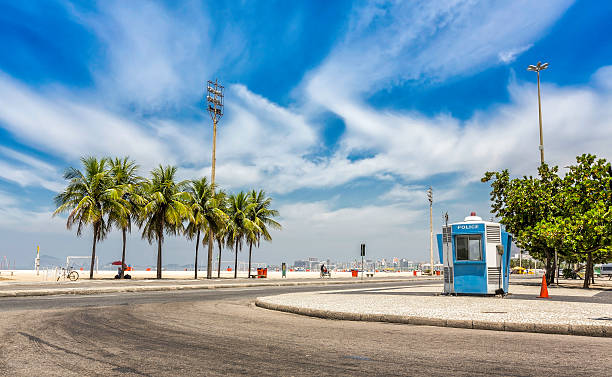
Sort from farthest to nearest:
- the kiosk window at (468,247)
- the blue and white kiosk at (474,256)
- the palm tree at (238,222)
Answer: the palm tree at (238,222) → the kiosk window at (468,247) → the blue and white kiosk at (474,256)

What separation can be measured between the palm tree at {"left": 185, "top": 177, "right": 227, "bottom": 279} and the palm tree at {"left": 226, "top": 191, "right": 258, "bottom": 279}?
3.92 metres

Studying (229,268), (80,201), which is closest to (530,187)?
(80,201)

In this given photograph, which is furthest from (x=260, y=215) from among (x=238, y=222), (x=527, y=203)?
(x=527, y=203)

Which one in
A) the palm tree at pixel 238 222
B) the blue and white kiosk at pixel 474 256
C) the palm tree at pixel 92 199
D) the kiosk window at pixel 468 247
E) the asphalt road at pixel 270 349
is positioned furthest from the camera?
the palm tree at pixel 238 222

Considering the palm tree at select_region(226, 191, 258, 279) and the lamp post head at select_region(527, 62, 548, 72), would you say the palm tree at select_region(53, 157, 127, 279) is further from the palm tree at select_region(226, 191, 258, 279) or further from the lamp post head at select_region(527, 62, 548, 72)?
the lamp post head at select_region(527, 62, 548, 72)

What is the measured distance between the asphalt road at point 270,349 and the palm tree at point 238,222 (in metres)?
34.0

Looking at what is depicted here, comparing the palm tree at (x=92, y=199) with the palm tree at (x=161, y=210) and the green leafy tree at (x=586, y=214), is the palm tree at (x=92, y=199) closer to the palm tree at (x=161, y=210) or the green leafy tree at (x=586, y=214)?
the palm tree at (x=161, y=210)

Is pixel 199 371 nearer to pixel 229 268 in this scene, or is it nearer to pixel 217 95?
pixel 217 95

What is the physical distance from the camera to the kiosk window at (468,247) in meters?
17.0

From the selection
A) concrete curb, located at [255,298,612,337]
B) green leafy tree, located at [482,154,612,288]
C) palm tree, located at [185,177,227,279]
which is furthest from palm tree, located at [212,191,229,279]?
concrete curb, located at [255,298,612,337]

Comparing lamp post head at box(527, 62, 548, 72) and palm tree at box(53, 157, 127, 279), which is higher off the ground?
lamp post head at box(527, 62, 548, 72)

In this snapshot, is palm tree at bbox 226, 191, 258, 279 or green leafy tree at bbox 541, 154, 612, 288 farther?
palm tree at bbox 226, 191, 258, 279

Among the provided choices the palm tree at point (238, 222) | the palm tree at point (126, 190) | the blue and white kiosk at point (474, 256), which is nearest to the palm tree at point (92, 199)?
the palm tree at point (126, 190)

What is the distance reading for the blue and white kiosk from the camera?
54.9 feet
